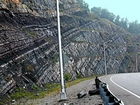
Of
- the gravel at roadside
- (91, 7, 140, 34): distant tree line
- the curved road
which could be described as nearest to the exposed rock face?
the gravel at roadside

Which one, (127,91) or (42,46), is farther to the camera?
(42,46)

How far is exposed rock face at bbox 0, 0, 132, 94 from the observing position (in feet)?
87.2

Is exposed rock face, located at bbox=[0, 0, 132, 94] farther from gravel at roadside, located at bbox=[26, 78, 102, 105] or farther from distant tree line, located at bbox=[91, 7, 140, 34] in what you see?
distant tree line, located at bbox=[91, 7, 140, 34]

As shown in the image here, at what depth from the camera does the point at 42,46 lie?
38188 mm

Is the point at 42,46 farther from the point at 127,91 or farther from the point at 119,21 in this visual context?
the point at 119,21

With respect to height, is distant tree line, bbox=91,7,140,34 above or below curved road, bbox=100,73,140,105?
above

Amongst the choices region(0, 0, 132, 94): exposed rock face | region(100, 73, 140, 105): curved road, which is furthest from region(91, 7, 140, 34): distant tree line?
region(100, 73, 140, 105): curved road

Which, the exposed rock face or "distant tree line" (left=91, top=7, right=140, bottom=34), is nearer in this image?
the exposed rock face

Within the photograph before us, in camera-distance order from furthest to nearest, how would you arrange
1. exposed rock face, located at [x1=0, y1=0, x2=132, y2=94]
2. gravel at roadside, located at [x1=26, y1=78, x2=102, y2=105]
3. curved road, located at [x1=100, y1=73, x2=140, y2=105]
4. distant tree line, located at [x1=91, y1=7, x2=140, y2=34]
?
distant tree line, located at [x1=91, y1=7, x2=140, y2=34]
exposed rock face, located at [x1=0, y1=0, x2=132, y2=94]
gravel at roadside, located at [x1=26, y1=78, x2=102, y2=105]
curved road, located at [x1=100, y1=73, x2=140, y2=105]

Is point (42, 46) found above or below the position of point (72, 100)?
above

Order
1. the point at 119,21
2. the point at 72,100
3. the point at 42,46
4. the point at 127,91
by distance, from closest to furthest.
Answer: the point at 72,100
the point at 127,91
the point at 42,46
the point at 119,21

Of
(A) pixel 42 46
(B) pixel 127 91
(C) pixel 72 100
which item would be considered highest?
(A) pixel 42 46

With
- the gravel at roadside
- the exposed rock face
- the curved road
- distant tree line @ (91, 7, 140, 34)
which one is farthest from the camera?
distant tree line @ (91, 7, 140, 34)

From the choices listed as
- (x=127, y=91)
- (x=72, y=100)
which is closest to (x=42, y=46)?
(x=127, y=91)
